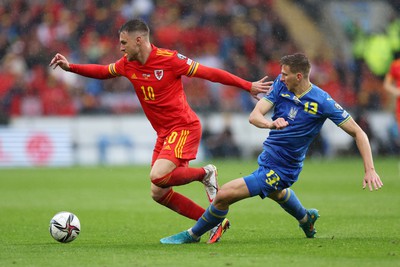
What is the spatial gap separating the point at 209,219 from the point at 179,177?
24.5 inches

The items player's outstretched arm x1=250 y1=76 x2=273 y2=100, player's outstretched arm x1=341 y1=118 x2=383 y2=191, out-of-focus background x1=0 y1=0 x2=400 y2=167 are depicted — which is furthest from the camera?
out-of-focus background x1=0 y1=0 x2=400 y2=167

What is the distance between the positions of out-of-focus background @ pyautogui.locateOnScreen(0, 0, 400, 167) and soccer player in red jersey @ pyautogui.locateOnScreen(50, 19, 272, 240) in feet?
45.4

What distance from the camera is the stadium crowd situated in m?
24.4

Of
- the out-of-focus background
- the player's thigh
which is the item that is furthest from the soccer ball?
the out-of-focus background

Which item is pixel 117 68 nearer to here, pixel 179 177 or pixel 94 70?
pixel 94 70

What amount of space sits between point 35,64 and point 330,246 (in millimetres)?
18348

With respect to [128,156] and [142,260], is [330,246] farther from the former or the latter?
[128,156]

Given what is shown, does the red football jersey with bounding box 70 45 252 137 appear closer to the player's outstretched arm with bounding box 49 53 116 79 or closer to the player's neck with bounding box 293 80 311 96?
the player's outstretched arm with bounding box 49 53 116 79

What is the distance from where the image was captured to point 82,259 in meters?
7.31

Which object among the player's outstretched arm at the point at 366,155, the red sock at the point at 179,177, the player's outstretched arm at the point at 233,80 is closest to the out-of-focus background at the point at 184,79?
the red sock at the point at 179,177

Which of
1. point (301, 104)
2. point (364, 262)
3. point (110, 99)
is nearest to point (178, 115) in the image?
point (301, 104)

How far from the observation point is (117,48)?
25.9 metres

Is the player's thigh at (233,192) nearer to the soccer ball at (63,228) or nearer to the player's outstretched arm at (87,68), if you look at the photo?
the soccer ball at (63,228)

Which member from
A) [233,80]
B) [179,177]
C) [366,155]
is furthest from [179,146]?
[366,155]
